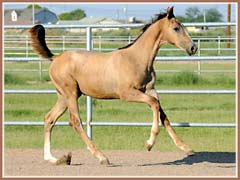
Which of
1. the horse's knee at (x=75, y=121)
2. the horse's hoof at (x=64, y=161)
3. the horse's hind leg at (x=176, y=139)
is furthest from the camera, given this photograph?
the horse's knee at (x=75, y=121)

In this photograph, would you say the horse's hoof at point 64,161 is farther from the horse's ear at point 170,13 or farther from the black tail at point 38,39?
the horse's ear at point 170,13

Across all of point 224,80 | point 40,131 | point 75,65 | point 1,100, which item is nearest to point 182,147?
point 75,65

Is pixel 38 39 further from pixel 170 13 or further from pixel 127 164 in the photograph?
pixel 127 164

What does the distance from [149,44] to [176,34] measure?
0.34 m

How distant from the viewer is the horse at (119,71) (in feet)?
28.8

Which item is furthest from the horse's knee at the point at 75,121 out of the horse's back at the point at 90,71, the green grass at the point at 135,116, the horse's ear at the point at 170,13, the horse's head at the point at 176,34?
the green grass at the point at 135,116

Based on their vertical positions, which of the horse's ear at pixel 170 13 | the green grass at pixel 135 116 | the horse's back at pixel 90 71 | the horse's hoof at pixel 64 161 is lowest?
the green grass at pixel 135 116

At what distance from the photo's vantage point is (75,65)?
9.16 meters

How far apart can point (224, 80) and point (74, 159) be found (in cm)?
1127

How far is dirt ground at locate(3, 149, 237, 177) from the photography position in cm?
826

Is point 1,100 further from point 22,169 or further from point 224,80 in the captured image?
point 224,80

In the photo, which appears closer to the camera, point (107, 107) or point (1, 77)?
point (1, 77)

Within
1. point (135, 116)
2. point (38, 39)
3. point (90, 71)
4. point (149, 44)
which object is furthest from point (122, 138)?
point (149, 44)

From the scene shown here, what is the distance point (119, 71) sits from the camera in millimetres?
8859
